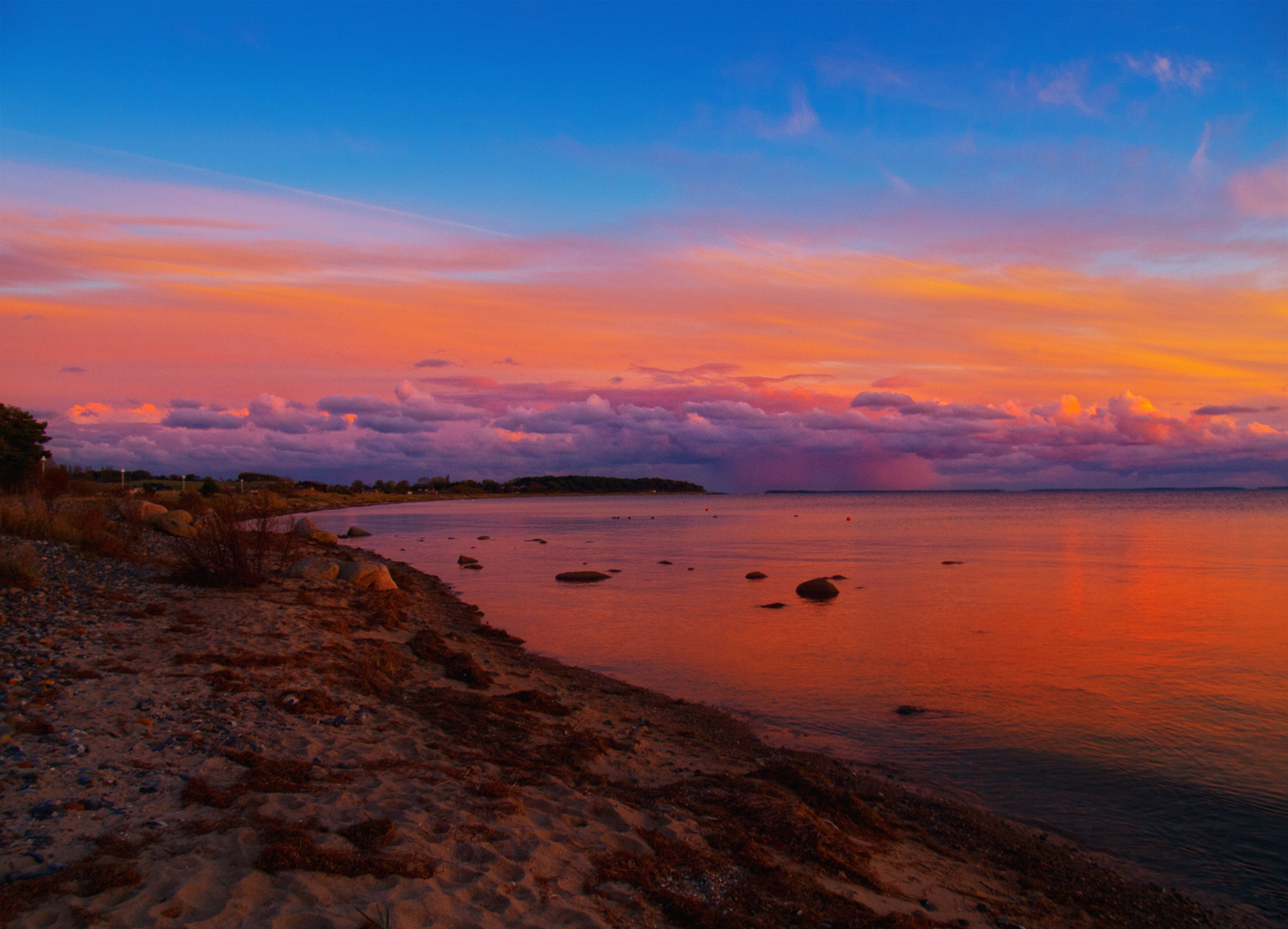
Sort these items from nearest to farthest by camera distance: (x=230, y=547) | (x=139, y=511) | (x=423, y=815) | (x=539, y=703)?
(x=423, y=815), (x=539, y=703), (x=230, y=547), (x=139, y=511)

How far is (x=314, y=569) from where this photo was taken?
69.2 feet

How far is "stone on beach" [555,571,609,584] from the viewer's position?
3219 cm

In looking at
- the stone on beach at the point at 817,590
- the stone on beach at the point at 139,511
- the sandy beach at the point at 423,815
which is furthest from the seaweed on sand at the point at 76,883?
the stone on beach at the point at 139,511

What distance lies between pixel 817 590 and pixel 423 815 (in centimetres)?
2257

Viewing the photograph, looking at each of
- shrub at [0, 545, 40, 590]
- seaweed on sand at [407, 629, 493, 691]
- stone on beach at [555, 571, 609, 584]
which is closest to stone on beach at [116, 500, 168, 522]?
shrub at [0, 545, 40, 590]

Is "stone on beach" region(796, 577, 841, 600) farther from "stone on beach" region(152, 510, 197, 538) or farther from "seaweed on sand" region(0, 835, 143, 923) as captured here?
"seaweed on sand" region(0, 835, 143, 923)

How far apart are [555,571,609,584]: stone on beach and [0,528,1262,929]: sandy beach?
19.0m

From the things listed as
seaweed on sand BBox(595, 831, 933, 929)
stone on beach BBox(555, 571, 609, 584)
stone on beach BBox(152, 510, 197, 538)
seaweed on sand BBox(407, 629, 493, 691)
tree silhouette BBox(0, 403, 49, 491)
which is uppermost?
tree silhouette BBox(0, 403, 49, 491)

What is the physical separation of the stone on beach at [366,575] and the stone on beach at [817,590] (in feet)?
47.4

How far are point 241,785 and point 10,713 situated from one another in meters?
3.12

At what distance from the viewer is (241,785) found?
716cm

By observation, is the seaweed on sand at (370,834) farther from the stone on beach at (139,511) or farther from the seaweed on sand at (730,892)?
the stone on beach at (139,511)

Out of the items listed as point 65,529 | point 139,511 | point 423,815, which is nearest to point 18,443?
point 139,511

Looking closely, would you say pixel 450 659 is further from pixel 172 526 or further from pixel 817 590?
pixel 172 526
